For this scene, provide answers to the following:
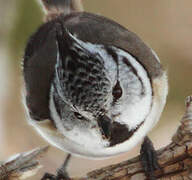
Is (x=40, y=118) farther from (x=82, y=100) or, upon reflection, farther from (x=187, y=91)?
(x=187, y=91)

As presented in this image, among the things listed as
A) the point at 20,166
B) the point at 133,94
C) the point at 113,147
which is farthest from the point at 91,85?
the point at 20,166

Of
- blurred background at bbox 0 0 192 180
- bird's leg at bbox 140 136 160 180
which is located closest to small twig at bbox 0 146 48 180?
bird's leg at bbox 140 136 160 180

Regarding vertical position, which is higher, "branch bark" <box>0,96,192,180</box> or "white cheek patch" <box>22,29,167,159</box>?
"white cheek patch" <box>22,29,167,159</box>

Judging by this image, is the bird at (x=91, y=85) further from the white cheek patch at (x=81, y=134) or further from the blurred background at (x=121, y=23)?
the blurred background at (x=121, y=23)

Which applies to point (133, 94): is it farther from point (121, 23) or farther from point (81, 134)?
point (121, 23)

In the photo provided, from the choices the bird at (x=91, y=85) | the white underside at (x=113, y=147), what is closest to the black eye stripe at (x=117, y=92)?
the bird at (x=91, y=85)

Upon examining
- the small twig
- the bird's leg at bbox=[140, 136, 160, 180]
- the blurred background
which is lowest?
the bird's leg at bbox=[140, 136, 160, 180]

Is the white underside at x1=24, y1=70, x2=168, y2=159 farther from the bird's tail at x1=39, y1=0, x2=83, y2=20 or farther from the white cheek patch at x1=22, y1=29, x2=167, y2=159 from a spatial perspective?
the bird's tail at x1=39, y1=0, x2=83, y2=20
